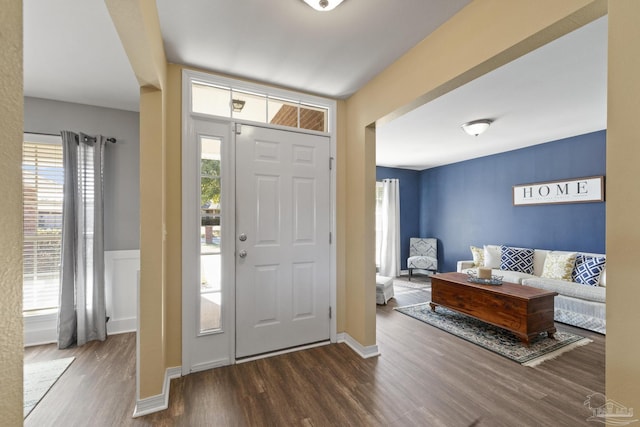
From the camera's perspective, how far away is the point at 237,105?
8.32 feet

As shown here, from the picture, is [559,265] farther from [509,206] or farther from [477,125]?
[477,125]

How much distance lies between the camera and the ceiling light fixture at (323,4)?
160cm

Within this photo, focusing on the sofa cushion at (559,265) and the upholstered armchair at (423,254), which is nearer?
the sofa cushion at (559,265)

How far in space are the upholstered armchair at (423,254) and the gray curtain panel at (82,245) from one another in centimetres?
529

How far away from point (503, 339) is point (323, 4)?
3.41 meters

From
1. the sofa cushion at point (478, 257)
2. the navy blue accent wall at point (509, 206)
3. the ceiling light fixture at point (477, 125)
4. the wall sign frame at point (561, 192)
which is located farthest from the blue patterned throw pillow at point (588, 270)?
the ceiling light fixture at point (477, 125)

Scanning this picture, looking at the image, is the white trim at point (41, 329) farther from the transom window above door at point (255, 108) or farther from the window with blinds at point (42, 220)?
the transom window above door at point (255, 108)

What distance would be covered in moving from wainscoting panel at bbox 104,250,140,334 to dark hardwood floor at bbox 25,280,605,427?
0.33m

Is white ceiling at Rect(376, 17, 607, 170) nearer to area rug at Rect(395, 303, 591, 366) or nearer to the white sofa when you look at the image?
the white sofa

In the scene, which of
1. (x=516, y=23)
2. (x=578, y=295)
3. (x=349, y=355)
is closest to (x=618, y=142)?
(x=516, y=23)

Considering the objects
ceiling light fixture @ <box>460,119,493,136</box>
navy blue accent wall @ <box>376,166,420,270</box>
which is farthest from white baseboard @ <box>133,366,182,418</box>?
navy blue accent wall @ <box>376,166,420,270</box>

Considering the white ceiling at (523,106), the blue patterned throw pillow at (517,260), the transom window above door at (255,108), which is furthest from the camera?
the blue patterned throw pillow at (517,260)

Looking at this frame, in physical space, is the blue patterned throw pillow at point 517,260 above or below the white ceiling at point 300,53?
below

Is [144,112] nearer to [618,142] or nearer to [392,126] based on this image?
[618,142]
